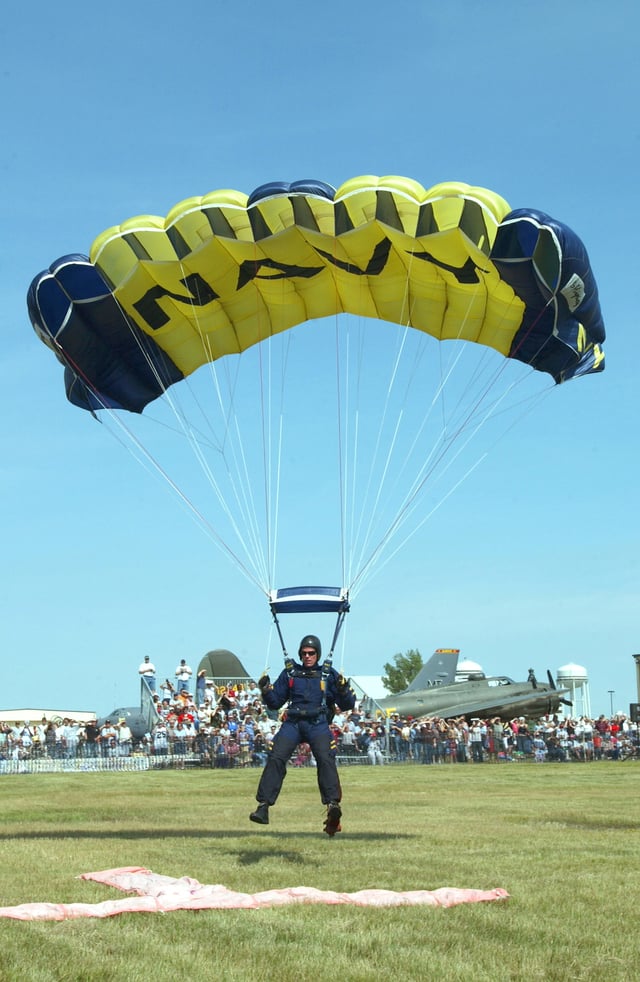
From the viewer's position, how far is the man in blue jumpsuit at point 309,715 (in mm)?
10805

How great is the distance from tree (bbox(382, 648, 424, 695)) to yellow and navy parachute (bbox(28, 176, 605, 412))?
321 feet

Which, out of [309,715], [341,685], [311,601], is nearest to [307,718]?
[309,715]

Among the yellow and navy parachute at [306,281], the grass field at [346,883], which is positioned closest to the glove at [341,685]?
the grass field at [346,883]

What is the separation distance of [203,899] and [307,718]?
362 cm

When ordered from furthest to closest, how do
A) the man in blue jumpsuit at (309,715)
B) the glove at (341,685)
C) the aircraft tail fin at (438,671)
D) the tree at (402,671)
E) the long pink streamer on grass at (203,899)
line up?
the tree at (402,671) → the aircraft tail fin at (438,671) → the glove at (341,685) → the man in blue jumpsuit at (309,715) → the long pink streamer on grass at (203,899)

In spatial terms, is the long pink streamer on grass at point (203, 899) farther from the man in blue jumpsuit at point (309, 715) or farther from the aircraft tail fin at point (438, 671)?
the aircraft tail fin at point (438, 671)

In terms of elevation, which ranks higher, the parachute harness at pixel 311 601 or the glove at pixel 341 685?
the parachute harness at pixel 311 601

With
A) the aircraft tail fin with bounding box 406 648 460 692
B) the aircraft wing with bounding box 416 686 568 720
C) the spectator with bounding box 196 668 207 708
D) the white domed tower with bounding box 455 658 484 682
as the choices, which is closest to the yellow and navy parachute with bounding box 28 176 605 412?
the spectator with bounding box 196 668 207 708

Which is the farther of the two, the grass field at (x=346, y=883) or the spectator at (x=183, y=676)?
the spectator at (x=183, y=676)

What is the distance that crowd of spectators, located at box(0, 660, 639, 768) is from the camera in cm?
3102

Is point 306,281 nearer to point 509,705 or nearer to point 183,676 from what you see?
point 183,676

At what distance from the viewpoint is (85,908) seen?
23.3 feet

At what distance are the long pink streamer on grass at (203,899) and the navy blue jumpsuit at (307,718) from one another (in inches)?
99.3

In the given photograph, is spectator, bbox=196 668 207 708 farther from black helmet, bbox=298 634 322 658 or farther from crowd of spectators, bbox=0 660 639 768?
black helmet, bbox=298 634 322 658
